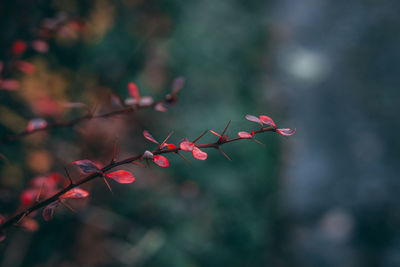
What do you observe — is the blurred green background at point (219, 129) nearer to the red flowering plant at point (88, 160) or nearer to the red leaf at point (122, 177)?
the red flowering plant at point (88, 160)

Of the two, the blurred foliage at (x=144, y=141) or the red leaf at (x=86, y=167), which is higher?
the red leaf at (x=86, y=167)

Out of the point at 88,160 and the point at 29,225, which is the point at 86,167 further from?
the point at 29,225

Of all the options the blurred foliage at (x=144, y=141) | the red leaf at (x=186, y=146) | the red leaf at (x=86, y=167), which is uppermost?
the red leaf at (x=186, y=146)

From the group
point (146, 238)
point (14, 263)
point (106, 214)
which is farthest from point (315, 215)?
point (14, 263)

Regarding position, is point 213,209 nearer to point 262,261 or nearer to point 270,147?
point 262,261

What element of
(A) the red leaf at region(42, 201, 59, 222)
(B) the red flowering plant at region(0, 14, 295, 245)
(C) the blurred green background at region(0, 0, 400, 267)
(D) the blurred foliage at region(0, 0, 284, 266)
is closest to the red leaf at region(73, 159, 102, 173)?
(B) the red flowering plant at region(0, 14, 295, 245)

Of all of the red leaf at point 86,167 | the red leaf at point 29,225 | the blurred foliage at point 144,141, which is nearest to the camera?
the red leaf at point 86,167

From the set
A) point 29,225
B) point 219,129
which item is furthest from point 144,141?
point 29,225

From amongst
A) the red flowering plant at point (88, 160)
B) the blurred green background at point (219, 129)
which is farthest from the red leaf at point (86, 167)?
the blurred green background at point (219, 129)
